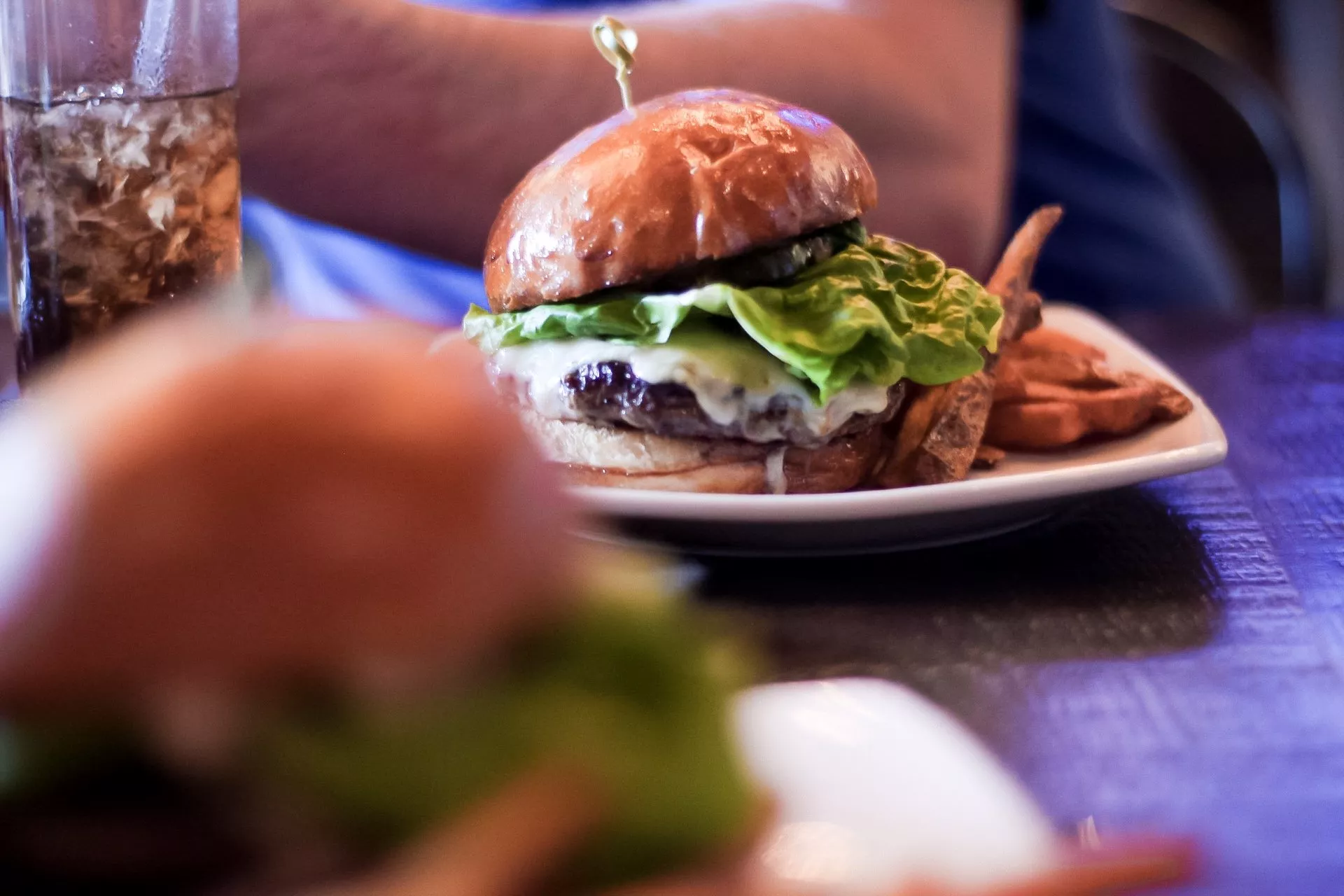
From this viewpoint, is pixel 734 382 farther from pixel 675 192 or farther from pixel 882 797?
pixel 882 797

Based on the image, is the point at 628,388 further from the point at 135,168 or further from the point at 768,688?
the point at 768,688

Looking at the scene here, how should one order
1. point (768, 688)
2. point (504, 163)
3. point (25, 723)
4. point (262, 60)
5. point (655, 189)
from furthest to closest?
point (504, 163) → point (262, 60) → point (655, 189) → point (768, 688) → point (25, 723)

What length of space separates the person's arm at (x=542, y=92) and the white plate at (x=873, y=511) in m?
1.10

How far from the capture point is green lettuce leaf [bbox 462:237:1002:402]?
1.28m

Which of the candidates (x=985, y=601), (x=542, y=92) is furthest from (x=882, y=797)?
(x=542, y=92)

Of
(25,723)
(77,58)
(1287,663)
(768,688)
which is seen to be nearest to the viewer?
(25,723)

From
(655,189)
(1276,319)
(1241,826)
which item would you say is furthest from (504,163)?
(1241,826)

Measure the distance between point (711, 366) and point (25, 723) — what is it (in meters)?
1.06

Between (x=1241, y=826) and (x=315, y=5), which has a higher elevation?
(x=315, y=5)

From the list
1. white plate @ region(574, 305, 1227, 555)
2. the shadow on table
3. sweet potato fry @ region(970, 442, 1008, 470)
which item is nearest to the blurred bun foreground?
the shadow on table

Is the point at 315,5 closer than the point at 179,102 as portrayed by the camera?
No

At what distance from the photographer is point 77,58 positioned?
1.18m

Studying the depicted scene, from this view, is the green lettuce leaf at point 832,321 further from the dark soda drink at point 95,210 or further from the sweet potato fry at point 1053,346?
the dark soda drink at point 95,210

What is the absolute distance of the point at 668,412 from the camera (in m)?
1.31
